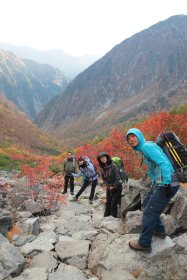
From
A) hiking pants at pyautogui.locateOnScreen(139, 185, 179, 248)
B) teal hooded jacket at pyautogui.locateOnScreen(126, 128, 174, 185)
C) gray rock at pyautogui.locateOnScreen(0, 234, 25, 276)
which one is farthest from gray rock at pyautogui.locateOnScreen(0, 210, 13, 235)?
teal hooded jacket at pyautogui.locateOnScreen(126, 128, 174, 185)

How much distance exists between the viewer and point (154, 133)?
22516 mm

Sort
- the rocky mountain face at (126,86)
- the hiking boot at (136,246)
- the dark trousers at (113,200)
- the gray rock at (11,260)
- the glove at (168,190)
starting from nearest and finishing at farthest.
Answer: the glove at (168,190), the gray rock at (11,260), the hiking boot at (136,246), the dark trousers at (113,200), the rocky mountain face at (126,86)

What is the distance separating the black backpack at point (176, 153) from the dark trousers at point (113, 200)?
170 inches

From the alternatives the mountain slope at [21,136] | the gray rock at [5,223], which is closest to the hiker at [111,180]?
the gray rock at [5,223]

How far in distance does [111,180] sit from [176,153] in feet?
14.3

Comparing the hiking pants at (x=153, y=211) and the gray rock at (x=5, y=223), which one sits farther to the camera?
the gray rock at (x=5, y=223)

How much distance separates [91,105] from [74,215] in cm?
15989

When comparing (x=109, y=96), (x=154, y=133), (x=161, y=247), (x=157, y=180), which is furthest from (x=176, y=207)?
(x=109, y=96)

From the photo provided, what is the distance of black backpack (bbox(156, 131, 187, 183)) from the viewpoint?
624 centimetres

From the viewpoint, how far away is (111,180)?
1044 centimetres

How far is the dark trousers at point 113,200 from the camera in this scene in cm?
1054

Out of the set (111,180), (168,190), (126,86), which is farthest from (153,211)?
(126,86)

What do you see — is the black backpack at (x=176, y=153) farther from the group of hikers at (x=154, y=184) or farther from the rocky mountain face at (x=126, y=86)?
the rocky mountain face at (x=126, y=86)

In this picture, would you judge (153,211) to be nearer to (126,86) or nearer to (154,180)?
(154,180)
